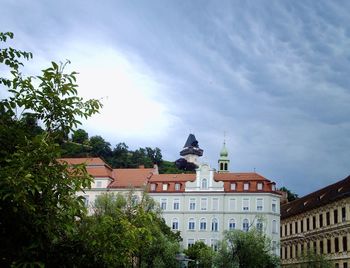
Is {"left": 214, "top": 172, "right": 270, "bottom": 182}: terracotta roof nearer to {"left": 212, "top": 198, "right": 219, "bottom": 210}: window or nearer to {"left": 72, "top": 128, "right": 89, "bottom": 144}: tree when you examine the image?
{"left": 212, "top": 198, "right": 219, "bottom": 210}: window

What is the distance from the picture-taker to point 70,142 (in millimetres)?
7168

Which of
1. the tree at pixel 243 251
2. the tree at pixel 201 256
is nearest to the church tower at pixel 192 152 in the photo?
the tree at pixel 201 256

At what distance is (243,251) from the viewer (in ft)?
161

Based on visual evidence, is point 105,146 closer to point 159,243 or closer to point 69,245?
point 159,243

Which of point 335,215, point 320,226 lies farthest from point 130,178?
point 335,215

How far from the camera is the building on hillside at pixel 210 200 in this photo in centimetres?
7100

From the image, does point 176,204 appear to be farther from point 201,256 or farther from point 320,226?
point 320,226

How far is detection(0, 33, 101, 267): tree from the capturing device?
221 inches

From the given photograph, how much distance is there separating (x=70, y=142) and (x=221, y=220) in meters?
66.2

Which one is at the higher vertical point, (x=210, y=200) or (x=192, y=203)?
(x=210, y=200)

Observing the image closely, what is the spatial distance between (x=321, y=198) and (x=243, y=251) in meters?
20.0

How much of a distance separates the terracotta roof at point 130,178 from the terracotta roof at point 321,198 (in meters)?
23.3

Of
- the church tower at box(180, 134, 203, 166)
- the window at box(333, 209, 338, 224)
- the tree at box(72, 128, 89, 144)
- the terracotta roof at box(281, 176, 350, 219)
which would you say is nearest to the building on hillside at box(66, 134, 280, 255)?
the terracotta roof at box(281, 176, 350, 219)

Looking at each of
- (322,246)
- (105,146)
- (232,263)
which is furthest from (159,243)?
(105,146)
